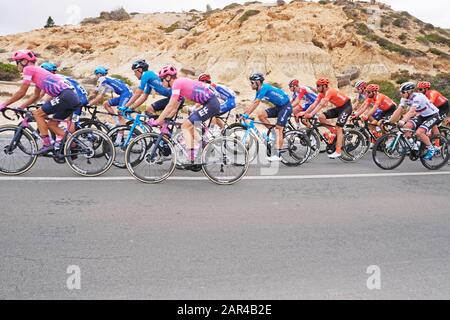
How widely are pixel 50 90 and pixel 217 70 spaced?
24989mm

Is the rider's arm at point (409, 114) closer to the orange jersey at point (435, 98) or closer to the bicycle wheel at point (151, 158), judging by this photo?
the orange jersey at point (435, 98)

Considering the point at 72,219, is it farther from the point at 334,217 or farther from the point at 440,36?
the point at 440,36

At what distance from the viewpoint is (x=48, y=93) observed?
7094 millimetres

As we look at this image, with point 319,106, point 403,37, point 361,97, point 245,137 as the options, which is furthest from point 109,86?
point 403,37

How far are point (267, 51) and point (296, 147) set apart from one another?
24.3 meters

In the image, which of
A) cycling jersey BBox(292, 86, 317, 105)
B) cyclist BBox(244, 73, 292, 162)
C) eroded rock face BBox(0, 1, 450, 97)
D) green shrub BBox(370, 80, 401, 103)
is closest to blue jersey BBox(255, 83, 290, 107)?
cyclist BBox(244, 73, 292, 162)

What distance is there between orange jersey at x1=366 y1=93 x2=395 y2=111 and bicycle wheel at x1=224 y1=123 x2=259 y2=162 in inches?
140

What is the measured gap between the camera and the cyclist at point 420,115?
9250 mm

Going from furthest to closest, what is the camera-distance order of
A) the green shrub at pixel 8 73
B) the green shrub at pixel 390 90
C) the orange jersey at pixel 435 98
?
the green shrub at pixel 390 90 → the green shrub at pixel 8 73 → the orange jersey at pixel 435 98

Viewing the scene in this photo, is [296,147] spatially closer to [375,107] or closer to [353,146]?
[353,146]

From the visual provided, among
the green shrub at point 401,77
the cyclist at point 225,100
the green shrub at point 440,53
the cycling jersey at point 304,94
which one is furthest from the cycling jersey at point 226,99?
the green shrub at point 440,53

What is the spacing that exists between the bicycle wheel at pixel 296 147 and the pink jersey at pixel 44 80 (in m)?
4.83

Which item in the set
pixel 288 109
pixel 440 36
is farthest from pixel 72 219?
pixel 440 36

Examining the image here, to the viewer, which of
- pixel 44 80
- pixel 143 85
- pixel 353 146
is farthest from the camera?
pixel 353 146
